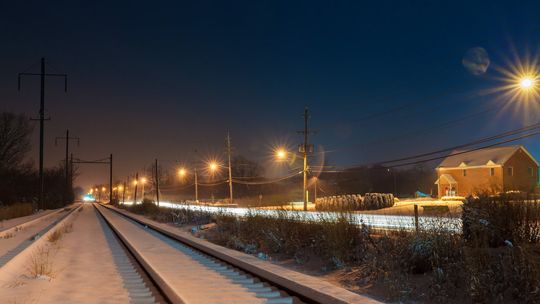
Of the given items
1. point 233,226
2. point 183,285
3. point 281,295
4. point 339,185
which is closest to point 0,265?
point 183,285

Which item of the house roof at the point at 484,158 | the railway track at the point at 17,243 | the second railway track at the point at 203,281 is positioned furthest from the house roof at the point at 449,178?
the second railway track at the point at 203,281

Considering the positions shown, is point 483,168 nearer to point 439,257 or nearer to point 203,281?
point 439,257

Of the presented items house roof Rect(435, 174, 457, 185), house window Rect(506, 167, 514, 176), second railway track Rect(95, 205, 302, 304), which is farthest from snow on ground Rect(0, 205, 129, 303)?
house roof Rect(435, 174, 457, 185)

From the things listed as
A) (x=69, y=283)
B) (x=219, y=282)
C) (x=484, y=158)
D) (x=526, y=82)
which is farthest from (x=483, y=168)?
(x=69, y=283)

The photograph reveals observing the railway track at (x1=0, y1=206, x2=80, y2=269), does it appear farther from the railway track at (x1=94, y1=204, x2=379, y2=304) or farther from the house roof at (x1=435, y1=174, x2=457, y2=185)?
the house roof at (x1=435, y1=174, x2=457, y2=185)

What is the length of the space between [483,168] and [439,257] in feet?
196

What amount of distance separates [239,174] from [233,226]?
130 metres

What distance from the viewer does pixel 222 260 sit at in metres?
14.2

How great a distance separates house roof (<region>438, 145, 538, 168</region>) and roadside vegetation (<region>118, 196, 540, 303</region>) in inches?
2158

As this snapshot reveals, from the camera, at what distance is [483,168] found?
6406 centimetres

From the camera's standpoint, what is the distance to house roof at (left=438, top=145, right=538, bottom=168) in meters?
62.9

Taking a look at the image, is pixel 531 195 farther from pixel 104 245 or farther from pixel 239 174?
pixel 239 174

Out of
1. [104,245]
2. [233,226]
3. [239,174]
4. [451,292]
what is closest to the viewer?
[451,292]

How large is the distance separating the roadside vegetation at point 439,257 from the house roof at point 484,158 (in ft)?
180
